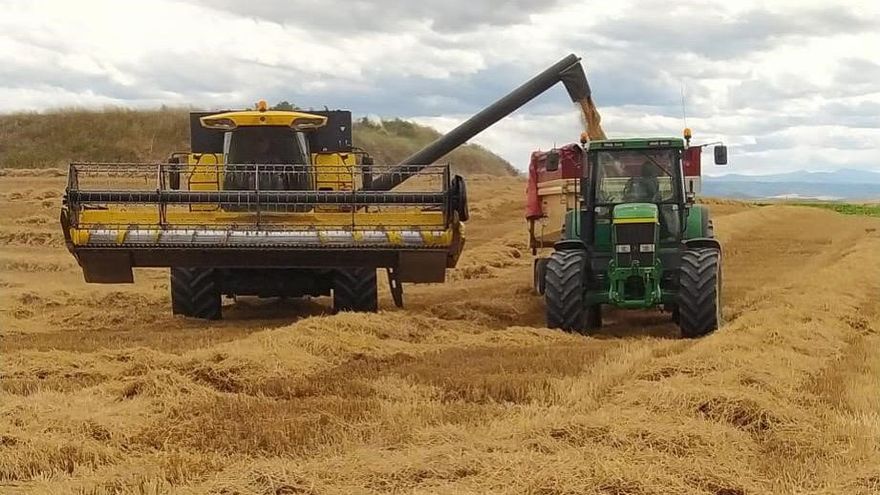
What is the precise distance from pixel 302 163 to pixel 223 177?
0.98 meters

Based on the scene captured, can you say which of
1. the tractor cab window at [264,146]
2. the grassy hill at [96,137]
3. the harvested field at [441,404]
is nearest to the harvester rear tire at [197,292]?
the harvested field at [441,404]

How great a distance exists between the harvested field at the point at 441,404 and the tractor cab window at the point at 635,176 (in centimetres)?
151

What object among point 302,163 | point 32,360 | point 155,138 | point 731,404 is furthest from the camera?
point 155,138

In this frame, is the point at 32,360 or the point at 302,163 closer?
the point at 32,360

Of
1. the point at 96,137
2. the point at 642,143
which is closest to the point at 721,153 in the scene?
the point at 642,143

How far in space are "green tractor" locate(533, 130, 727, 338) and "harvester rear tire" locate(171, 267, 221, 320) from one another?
3868mm

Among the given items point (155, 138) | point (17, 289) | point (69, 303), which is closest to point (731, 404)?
point (69, 303)

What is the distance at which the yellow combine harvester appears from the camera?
35.7ft

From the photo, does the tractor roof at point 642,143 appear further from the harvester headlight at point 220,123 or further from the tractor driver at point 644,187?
the harvester headlight at point 220,123

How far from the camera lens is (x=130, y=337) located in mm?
10023

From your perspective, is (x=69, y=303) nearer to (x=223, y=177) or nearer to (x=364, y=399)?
(x=223, y=177)

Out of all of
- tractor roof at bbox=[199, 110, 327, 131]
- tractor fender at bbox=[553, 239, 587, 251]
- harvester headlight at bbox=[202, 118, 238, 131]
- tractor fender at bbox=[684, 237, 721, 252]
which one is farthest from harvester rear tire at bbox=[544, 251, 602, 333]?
harvester headlight at bbox=[202, 118, 238, 131]

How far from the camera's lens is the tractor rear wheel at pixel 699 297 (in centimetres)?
1013

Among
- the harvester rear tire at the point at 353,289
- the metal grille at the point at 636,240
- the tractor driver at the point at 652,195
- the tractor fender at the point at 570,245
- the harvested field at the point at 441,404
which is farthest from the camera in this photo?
the harvester rear tire at the point at 353,289
